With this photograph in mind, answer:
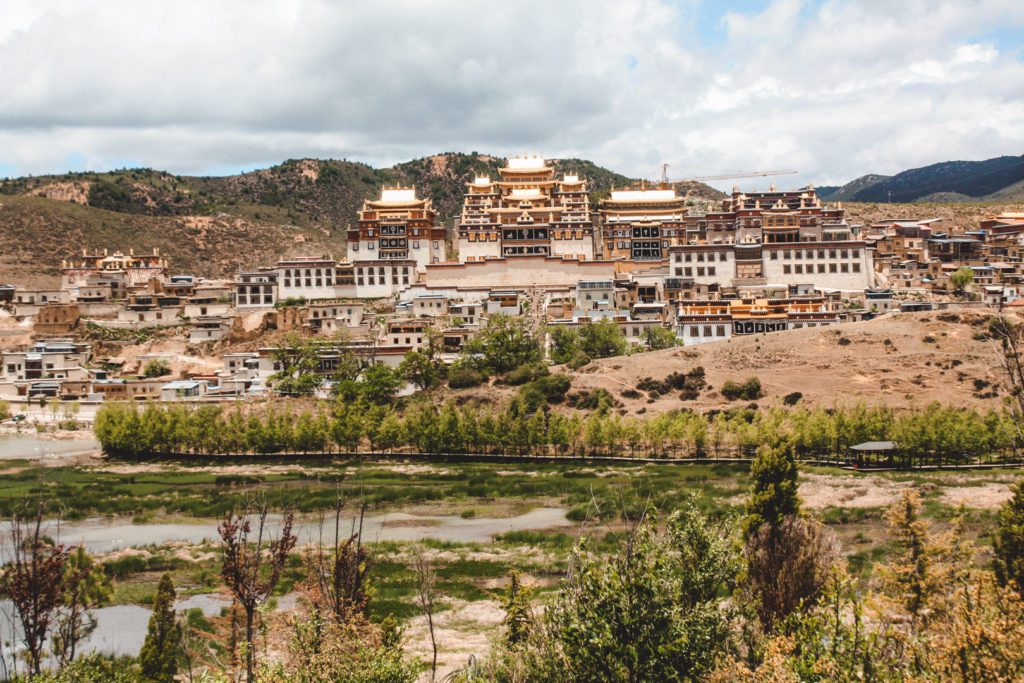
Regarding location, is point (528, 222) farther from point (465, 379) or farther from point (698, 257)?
point (465, 379)

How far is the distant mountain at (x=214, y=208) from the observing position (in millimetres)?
121188

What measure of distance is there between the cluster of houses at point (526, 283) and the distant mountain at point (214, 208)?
21.2m

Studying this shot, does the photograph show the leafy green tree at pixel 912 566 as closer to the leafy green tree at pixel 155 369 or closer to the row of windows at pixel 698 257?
the row of windows at pixel 698 257

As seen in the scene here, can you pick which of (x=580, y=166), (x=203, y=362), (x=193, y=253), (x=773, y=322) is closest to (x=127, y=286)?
(x=203, y=362)

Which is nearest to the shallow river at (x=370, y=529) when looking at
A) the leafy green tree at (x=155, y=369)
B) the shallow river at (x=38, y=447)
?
the shallow river at (x=38, y=447)

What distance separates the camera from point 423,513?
45812mm

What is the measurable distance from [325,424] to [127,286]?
137 feet

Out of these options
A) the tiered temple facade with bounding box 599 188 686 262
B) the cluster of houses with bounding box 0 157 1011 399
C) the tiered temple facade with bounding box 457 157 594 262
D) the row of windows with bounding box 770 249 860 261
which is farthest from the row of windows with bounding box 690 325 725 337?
the tiered temple facade with bounding box 457 157 594 262

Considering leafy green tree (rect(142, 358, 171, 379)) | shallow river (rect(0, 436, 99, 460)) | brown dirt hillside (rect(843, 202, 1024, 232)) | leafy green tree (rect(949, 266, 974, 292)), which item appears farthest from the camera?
brown dirt hillside (rect(843, 202, 1024, 232))

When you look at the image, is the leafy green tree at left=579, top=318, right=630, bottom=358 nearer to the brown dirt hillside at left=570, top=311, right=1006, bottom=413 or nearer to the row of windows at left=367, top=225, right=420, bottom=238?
the brown dirt hillside at left=570, top=311, right=1006, bottom=413

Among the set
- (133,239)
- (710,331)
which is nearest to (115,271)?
(133,239)

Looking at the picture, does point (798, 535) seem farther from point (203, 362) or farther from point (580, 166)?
point (580, 166)

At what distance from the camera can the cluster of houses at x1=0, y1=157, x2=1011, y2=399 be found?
→ 75.9 m

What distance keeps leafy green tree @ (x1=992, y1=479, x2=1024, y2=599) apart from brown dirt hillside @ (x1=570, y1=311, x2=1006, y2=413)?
1427 inches
